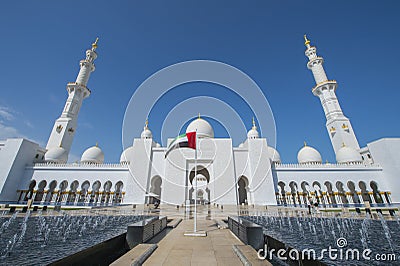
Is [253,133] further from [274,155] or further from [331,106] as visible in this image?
[331,106]

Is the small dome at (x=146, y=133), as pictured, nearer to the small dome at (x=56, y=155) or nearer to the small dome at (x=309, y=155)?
the small dome at (x=56, y=155)

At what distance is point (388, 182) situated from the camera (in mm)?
24188

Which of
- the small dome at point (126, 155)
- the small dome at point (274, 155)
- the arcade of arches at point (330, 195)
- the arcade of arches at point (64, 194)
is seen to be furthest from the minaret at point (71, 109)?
the arcade of arches at point (330, 195)

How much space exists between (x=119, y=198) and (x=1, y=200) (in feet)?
46.1

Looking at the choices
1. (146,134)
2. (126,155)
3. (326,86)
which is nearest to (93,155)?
(126,155)

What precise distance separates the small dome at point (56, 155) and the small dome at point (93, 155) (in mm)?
2713

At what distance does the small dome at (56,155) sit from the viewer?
27969mm

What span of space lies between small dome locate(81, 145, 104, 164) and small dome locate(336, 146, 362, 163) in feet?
136

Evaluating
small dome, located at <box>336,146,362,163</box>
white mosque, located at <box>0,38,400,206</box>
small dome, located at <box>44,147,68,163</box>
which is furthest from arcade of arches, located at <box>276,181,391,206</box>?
small dome, located at <box>44,147,68,163</box>

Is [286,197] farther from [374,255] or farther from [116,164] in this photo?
[116,164]

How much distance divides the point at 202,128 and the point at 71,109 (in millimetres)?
25244

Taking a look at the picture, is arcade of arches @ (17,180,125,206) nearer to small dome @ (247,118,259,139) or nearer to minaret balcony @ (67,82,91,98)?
minaret balcony @ (67,82,91,98)

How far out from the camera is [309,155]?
30547 mm

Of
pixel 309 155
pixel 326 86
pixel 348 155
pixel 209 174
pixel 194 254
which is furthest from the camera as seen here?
pixel 326 86
